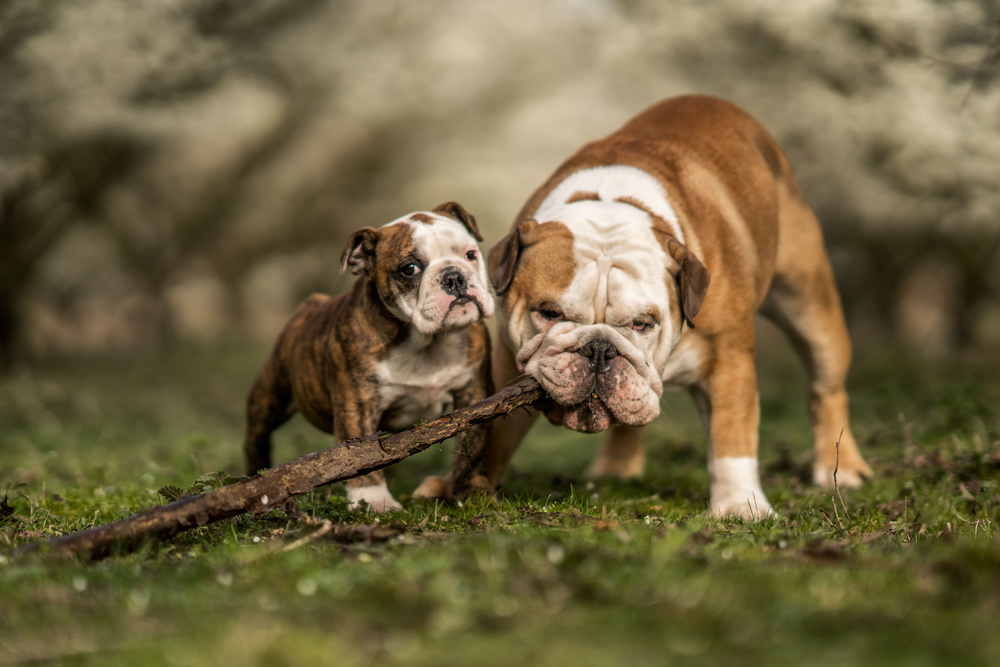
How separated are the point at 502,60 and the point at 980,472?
553 inches

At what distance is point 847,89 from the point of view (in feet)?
41.1

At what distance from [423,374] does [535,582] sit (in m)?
2.26

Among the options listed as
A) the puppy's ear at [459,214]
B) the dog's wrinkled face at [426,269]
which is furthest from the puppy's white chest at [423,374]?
the puppy's ear at [459,214]

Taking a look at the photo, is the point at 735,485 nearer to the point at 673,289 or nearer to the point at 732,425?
the point at 732,425

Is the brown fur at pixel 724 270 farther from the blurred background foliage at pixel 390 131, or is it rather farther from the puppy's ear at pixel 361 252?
the blurred background foliage at pixel 390 131

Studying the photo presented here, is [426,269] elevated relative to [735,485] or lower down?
elevated

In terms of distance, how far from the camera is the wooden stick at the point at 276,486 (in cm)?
304

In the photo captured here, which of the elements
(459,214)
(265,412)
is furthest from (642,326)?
(265,412)

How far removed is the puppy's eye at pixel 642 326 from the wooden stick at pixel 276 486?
1.88ft

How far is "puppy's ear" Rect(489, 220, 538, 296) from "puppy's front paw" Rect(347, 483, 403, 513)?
1.08 metres

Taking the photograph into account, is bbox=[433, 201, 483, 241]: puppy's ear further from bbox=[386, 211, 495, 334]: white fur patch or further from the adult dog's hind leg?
the adult dog's hind leg

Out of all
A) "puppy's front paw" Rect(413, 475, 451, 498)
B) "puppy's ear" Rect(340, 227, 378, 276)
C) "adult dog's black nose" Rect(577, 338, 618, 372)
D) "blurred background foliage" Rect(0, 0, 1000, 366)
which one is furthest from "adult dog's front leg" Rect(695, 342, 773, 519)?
"blurred background foliage" Rect(0, 0, 1000, 366)

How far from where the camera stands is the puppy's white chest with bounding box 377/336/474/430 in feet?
15.0

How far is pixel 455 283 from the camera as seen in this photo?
14.2 feet
